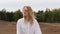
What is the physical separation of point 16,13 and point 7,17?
3.39m

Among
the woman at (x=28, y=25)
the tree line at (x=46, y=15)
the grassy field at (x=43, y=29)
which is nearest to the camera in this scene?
the woman at (x=28, y=25)

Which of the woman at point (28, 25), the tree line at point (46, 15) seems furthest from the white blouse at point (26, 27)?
the tree line at point (46, 15)

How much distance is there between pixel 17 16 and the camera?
1099 inches

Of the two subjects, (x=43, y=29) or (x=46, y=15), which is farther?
(x=46, y=15)

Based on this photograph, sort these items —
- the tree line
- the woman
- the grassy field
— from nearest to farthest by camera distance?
the woman
the grassy field
the tree line

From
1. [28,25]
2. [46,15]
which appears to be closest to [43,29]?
[46,15]

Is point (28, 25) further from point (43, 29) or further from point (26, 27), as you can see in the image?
point (43, 29)

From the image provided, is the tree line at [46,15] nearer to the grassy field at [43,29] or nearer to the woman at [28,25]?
the grassy field at [43,29]

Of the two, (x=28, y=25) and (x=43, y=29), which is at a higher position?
(x=28, y=25)

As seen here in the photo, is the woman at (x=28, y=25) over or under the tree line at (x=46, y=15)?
over

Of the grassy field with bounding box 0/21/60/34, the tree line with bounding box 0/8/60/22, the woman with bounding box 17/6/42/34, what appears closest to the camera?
the woman with bounding box 17/6/42/34

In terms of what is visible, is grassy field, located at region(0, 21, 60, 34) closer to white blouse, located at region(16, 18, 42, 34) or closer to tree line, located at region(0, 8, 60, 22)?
tree line, located at region(0, 8, 60, 22)

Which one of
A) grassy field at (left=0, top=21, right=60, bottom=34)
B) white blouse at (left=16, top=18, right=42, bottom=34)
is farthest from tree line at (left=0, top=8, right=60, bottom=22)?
white blouse at (left=16, top=18, right=42, bottom=34)

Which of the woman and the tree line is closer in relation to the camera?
the woman
